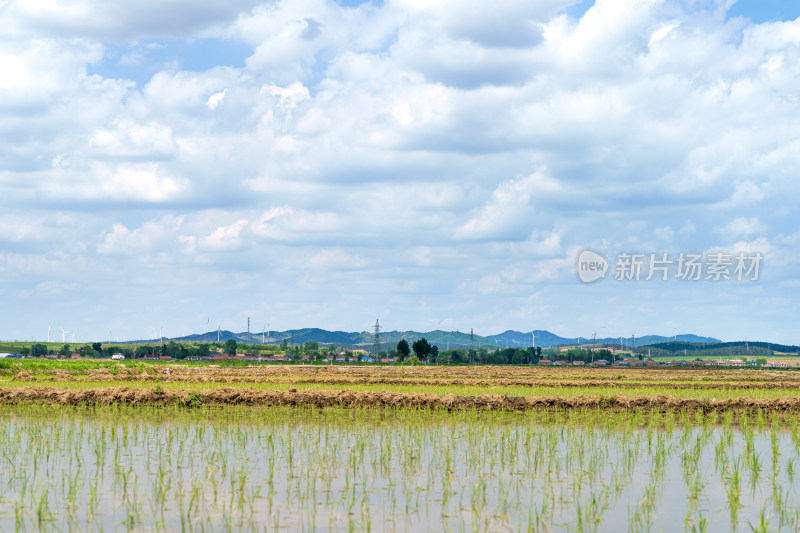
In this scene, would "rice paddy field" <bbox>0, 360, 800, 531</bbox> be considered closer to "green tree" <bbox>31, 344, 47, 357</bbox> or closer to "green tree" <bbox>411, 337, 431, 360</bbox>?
"green tree" <bbox>411, 337, 431, 360</bbox>

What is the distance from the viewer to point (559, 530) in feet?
31.5

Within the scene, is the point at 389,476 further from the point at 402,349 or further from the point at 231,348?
the point at 231,348

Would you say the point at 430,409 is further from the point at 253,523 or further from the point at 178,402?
the point at 253,523

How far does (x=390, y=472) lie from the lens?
42.8ft

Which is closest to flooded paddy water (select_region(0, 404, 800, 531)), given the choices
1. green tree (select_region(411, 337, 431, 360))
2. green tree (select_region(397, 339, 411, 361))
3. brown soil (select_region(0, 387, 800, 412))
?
brown soil (select_region(0, 387, 800, 412))

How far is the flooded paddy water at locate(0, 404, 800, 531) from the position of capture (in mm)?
10031

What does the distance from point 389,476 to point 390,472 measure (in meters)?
0.32

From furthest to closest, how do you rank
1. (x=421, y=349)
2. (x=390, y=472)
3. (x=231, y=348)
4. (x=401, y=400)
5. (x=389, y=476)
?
(x=231, y=348), (x=421, y=349), (x=401, y=400), (x=390, y=472), (x=389, y=476)

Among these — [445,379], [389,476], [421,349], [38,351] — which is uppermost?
[389,476]

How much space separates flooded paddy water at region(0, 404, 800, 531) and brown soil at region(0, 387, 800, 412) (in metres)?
4.47

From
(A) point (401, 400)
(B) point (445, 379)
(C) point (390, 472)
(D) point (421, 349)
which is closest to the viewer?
(C) point (390, 472)

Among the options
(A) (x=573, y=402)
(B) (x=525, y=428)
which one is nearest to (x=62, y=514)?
(B) (x=525, y=428)

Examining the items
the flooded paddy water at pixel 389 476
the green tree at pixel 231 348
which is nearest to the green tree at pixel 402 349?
the green tree at pixel 231 348

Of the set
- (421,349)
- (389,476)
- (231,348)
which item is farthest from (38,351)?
(389,476)
